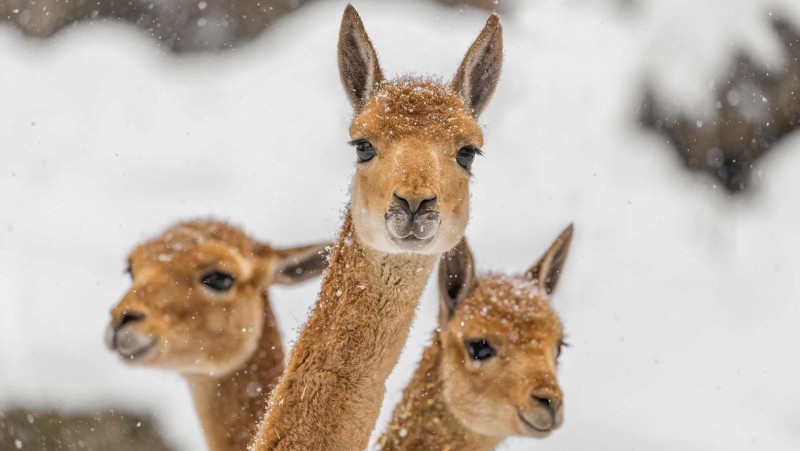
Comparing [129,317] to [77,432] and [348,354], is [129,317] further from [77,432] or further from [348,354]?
[77,432]

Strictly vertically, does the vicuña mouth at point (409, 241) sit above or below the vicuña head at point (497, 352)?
above

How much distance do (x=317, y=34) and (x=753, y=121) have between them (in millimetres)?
5203

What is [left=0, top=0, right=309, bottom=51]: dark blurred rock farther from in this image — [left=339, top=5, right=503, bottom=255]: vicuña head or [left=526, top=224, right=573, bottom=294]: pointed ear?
[left=339, top=5, right=503, bottom=255]: vicuña head

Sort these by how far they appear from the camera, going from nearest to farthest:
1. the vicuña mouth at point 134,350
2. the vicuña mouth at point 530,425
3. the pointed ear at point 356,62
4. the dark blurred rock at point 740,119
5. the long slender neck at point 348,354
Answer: the long slender neck at point 348,354, the pointed ear at point 356,62, the vicuña mouth at point 530,425, the vicuña mouth at point 134,350, the dark blurred rock at point 740,119

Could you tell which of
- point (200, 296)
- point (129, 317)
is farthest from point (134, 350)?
point (200, 296)

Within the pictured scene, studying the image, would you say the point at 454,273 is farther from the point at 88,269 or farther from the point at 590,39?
the point at 590,39

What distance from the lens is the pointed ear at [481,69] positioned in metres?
3.79

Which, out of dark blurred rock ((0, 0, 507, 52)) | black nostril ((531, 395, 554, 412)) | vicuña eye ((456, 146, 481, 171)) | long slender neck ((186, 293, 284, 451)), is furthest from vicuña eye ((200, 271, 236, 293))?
dark blurred rock ((0, 0, 507, 52))

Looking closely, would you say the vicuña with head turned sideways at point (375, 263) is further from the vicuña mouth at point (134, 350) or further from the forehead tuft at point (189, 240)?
the forehead tuft at point (189, 240)

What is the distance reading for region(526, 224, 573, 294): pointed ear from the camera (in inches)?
196

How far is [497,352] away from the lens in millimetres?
4625

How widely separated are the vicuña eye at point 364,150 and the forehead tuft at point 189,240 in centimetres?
170

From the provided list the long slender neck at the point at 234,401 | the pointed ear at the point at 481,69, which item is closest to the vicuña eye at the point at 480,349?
the long slender neck at the point at 234,401

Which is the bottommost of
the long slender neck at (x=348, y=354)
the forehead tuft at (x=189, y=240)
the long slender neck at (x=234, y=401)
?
the long slender neck at (x=234, y=401)
